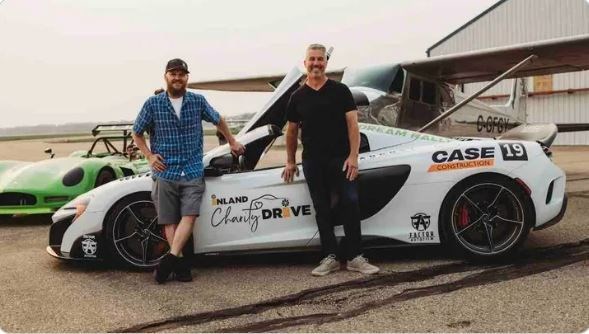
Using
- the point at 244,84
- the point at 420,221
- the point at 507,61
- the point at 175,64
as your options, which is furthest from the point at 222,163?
the point at 244,84

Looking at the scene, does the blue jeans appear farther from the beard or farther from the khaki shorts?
the beard

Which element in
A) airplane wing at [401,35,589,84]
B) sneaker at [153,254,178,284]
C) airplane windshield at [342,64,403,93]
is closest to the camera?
sneaker at [153,254,178,284]

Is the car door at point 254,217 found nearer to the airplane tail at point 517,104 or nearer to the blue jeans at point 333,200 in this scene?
the blue jeans at point 333,200

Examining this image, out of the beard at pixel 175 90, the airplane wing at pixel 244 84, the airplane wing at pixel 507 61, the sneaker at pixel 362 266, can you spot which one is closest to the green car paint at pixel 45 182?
the beard at pixel 175 90

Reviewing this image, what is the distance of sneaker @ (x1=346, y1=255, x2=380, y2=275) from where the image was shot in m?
4.04

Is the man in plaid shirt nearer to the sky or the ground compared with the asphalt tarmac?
nearer to the sky

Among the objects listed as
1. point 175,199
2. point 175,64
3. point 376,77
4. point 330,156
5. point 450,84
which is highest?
point 175,64

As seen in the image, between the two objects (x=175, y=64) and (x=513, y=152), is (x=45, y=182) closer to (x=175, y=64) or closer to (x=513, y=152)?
(x=175, y=64)

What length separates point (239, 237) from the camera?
424 centimetres

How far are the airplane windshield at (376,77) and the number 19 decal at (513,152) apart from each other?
537 cm

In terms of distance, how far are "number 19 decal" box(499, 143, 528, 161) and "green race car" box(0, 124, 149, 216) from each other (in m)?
3.92

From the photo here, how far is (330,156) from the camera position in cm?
412

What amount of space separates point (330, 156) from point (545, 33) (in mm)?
23145

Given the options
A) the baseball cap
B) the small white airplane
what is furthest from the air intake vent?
the small white airplane
